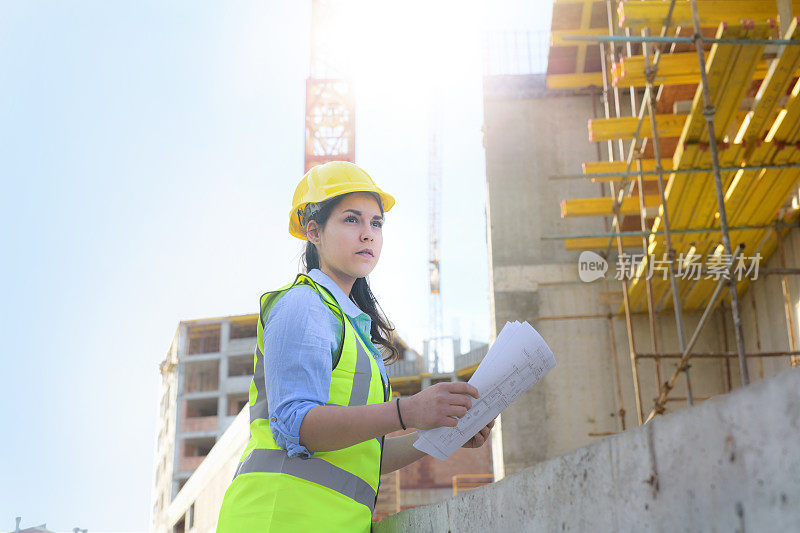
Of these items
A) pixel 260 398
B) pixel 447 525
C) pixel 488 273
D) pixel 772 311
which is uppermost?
pixel 488 273

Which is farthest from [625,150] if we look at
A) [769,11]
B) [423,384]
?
[423,384]

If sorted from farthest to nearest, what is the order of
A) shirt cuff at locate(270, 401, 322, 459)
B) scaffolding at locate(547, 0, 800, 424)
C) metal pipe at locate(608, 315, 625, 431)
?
metal pipe at locate(608, 315, 625, 431) → scaffolding at locate(547, 0, 800, 424) → shirt cuff at locate(270, 401, 322, 459)

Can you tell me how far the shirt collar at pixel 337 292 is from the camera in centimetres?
215

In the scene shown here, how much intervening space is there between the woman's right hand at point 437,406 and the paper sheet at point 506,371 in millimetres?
88

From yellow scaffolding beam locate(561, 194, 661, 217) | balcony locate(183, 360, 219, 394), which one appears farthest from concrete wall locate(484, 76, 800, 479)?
balcony locate(183, 360, 219, 394)

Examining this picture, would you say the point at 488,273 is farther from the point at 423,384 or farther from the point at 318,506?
the point at 423,384

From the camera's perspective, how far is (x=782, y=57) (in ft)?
23.6

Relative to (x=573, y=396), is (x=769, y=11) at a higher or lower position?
higher

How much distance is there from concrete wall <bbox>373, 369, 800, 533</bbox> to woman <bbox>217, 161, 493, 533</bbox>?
348 millimetres

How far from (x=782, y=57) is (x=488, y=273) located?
22.9ft

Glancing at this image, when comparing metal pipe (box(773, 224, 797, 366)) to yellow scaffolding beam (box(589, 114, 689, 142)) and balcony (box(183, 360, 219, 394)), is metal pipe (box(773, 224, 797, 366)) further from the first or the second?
balcony (box(183, 360, 219, 394))

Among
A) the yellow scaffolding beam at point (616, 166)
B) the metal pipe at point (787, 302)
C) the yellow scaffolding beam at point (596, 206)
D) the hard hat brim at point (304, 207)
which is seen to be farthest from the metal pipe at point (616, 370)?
the hard hat brim at point (304, 207)

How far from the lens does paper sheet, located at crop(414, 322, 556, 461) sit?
192cm

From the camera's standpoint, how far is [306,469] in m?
1.89
